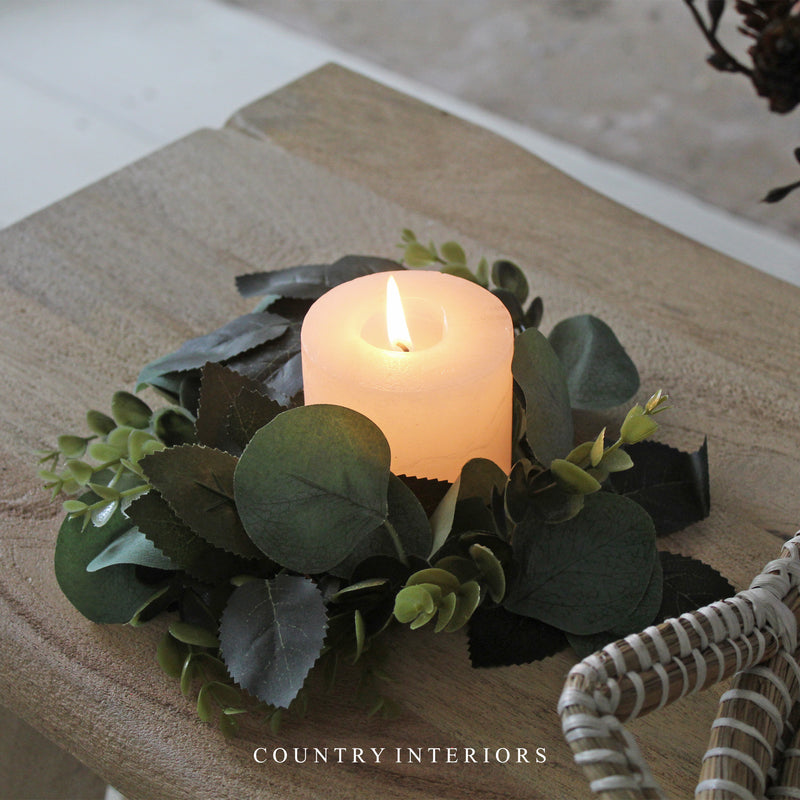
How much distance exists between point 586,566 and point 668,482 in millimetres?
106

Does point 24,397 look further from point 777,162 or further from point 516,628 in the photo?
point 777,162

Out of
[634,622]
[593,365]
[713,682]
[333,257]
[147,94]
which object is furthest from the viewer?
[147,94]

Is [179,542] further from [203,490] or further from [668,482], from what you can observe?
[668,482]

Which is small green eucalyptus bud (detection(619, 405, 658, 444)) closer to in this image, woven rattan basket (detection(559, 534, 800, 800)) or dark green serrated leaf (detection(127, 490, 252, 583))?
woven rattan basket (detection(559, 534, 800, 800))

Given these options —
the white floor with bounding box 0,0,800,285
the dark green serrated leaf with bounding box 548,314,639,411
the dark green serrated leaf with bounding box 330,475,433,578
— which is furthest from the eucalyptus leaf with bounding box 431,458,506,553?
the white floor with bounding box 0,0,800,285

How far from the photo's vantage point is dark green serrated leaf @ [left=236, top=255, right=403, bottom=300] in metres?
0.58

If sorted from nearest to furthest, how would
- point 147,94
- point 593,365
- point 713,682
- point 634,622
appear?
point 713,682 < point 634,622 < point 593,365 < point 147,94

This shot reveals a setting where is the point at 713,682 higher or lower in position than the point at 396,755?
higher

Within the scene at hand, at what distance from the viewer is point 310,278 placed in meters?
0.59

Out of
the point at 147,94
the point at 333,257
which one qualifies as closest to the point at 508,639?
the point at 333,257

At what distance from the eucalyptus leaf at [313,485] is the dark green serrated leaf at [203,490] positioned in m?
0.03

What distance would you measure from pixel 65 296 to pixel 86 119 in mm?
1125

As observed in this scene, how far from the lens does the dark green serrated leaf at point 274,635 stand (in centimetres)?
41

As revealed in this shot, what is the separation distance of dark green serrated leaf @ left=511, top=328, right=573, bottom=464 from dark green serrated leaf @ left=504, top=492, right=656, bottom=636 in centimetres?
3
